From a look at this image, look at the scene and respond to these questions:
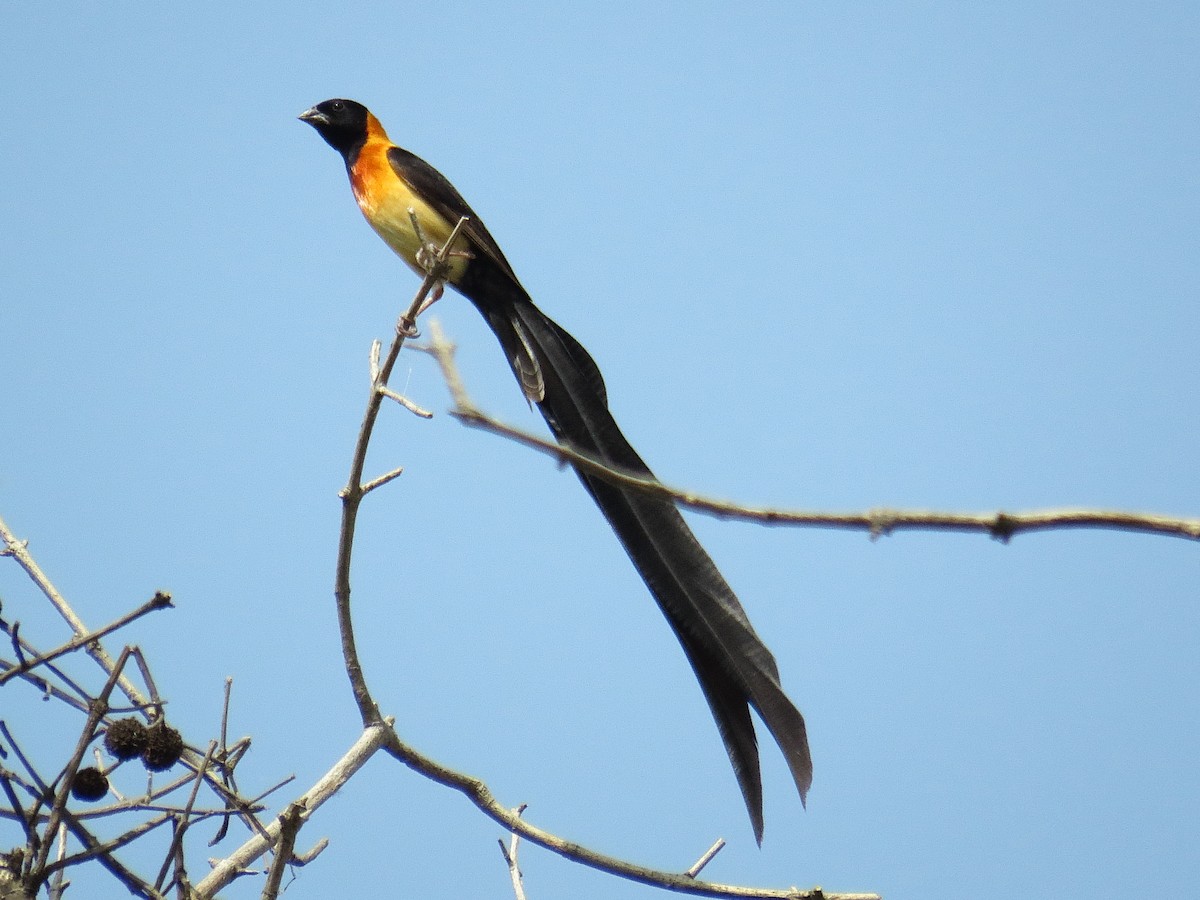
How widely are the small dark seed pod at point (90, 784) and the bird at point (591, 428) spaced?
631 millimetres

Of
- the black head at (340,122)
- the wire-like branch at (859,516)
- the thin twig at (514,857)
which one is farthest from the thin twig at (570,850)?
the black head at (340,122)

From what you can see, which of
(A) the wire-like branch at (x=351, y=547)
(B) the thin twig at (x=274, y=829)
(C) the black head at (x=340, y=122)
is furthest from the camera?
(C) the black head at (x=340, y=122)

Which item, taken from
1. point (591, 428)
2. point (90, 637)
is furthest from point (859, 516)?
point (591, 428)

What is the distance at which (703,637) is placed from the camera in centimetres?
158

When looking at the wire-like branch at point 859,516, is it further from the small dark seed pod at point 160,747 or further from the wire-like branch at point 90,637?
the small dark seed pod at point 160,747

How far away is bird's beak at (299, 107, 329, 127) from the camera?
315 cm

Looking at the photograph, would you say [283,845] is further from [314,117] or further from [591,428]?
[314,117]

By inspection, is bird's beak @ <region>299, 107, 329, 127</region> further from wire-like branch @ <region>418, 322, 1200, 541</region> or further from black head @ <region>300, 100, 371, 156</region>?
wire-like branch @ <region>418, 322, 1200, 541</region>

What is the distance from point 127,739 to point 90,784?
0.06m

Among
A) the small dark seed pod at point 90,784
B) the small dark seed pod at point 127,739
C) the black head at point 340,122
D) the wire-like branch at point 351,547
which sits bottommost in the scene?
the small dark seed pod at point 90,784

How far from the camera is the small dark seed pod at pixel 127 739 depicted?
120cm

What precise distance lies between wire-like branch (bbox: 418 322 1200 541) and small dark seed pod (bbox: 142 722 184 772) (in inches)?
26.0

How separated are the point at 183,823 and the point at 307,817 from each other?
16 centimetres

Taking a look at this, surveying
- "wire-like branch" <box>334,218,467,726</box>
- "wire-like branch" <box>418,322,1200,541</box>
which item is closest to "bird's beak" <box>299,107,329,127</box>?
"wire-like branch" <box>334,218,467,726</box>
